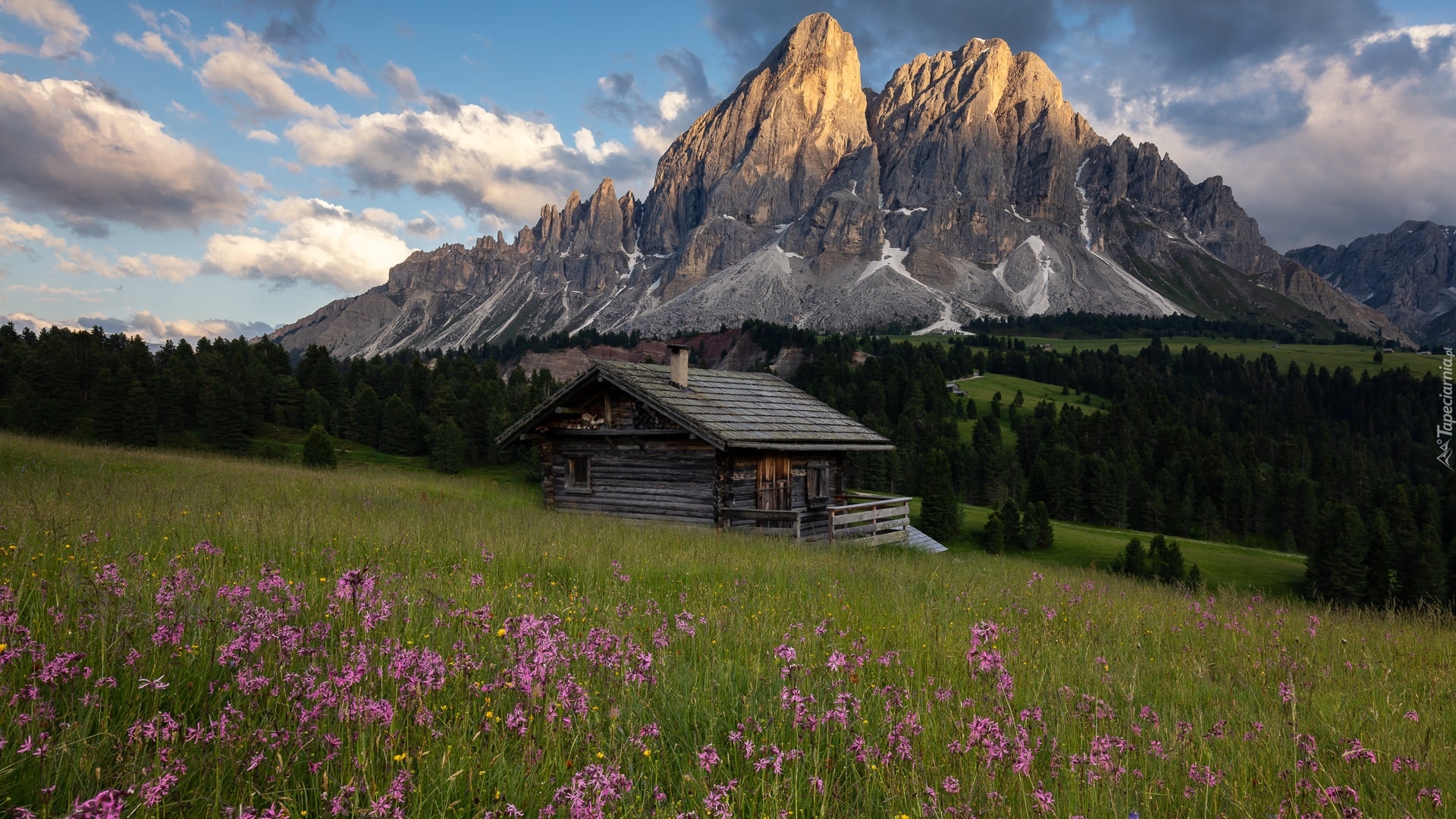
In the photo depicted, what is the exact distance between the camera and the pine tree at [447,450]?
4928cm

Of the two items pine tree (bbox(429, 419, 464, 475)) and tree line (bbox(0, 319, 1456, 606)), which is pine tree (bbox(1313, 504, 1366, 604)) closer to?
tree line (bbox(0, 319, 1456, 606))

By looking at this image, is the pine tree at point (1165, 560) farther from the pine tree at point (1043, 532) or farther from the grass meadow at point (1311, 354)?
the grass meadow at point (1311, 354)

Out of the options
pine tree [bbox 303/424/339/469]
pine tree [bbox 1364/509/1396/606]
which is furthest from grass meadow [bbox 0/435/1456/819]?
pine tree [bbox 1364/509/1396/606]

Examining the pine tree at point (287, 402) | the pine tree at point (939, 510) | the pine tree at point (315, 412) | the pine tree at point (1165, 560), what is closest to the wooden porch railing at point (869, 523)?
the pine tree at point (1165, 560)

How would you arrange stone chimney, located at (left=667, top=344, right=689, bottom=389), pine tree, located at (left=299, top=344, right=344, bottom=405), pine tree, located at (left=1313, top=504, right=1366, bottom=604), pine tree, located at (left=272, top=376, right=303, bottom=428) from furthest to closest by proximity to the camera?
pine tree, located at (left=299, top=344, right=344, bottom=405), pine tree, located at (left=272, top=376, right=303, bottom=428), pine tree, located at (left=1313, top=504, right=1366, bottom=604), stone chimney, located at (left=667, top=344, right=689, bottom=389)

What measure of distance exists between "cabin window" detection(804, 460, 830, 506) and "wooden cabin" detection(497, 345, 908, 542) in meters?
0.05

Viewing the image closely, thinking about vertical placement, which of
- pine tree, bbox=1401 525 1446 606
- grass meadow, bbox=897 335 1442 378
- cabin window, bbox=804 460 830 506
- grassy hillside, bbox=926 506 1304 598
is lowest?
pine tree, bbox=1401 525 1446 606

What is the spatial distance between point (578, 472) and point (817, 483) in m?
9.01

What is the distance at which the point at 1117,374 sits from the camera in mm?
141500

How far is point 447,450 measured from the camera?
49.8 m

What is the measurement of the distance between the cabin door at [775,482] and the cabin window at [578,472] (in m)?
6.43

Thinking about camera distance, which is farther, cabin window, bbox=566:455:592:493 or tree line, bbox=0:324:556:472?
tree line, bbox=0:324:556:472

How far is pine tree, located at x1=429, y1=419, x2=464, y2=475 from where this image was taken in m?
49.3

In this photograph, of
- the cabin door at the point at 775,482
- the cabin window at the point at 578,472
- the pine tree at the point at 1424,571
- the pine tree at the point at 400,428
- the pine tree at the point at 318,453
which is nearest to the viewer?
the cabin door at the point at 775,482
